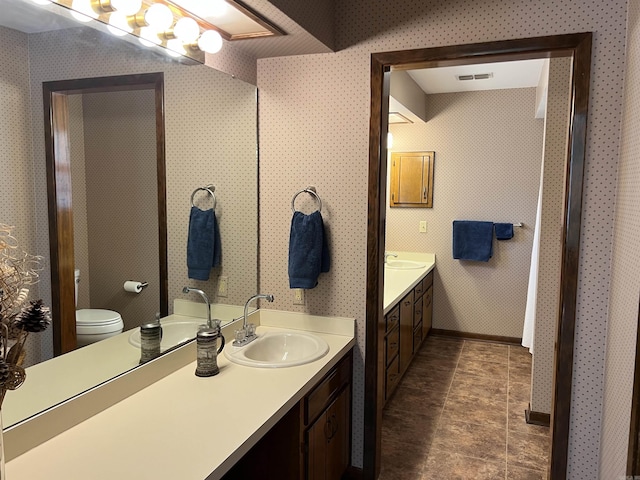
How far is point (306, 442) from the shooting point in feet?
6.02

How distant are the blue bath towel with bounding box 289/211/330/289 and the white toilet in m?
0.85

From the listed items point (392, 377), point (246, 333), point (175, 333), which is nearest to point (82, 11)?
point (175, 333)

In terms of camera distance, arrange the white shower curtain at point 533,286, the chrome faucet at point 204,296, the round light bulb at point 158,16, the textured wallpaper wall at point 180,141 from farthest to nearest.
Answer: the white shower curtain at point 533,286 < the chrome faucet at point 204,296 < the round light bulb at point 158,16 < the textured wallpaper wall at point 180,141

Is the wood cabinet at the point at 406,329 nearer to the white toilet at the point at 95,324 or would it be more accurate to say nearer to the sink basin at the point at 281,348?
the sink basin at the point at 281,348

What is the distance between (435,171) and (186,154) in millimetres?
3329

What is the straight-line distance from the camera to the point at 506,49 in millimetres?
1947

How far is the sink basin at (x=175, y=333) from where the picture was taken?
1.74m

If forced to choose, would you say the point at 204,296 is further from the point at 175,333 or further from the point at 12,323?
the point at 12,323

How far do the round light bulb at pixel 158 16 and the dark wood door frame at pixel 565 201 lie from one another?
901 mm

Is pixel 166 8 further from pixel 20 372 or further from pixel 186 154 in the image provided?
pixel 20 372

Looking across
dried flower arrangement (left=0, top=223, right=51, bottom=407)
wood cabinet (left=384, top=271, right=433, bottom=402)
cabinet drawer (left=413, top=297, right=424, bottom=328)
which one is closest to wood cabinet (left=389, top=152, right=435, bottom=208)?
wood cabinet (left=384, top=271, right=433, bottom=402)

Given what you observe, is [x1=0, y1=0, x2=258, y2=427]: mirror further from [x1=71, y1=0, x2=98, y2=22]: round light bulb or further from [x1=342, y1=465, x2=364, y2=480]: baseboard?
[x1=342, y1=465, x2=364, y2=480]: baseboard

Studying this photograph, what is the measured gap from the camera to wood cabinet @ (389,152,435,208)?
16.0 ft

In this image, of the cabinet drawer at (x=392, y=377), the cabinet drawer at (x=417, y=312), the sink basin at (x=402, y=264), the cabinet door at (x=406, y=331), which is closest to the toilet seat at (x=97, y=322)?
the cabinet drawer at (x=392, y=377)
